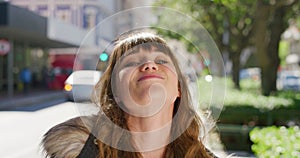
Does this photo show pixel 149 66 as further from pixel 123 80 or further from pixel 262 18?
pixel 262 18

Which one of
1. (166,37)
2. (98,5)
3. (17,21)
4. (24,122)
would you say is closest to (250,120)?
(24,122)

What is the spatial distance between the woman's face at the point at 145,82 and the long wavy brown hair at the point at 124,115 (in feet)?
0.11

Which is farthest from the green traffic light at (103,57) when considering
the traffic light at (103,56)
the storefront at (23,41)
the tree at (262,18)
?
the storefront at (23,41)

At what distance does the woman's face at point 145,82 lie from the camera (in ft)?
4.39

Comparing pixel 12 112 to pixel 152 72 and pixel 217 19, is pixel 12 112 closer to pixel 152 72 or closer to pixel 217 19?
pixel 217 19

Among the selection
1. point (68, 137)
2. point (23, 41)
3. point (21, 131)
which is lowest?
point (21, 131)

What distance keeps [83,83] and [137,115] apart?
0.20 metres

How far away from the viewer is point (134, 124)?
4.88 feet

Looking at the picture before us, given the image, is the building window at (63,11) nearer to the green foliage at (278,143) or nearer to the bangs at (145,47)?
the green foliage at (278,143)

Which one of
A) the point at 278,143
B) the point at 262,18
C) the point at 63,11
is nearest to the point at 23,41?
the point at 63,11

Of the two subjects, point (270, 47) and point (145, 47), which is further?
point (270, 47)

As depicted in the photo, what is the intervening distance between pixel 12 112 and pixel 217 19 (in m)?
9.66

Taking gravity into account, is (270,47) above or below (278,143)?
above

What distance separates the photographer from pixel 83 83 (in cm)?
146
